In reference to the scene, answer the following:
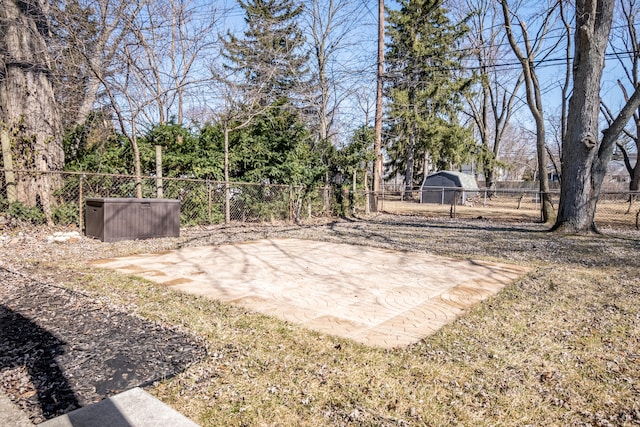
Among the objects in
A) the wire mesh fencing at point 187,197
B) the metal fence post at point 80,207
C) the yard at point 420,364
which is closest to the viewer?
the yard at point 420,364

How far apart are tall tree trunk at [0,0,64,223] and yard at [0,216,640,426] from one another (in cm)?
364

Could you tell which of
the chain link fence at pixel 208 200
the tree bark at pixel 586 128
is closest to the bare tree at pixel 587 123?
the tree bark at pixel 586 128

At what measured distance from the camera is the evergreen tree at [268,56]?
1060 centimetres

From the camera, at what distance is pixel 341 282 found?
14.2 ft

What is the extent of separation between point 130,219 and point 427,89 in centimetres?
2137

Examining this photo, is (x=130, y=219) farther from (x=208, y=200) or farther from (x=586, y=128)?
(x=586, y=128)

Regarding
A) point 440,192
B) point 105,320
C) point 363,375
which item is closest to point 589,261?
point 363,375

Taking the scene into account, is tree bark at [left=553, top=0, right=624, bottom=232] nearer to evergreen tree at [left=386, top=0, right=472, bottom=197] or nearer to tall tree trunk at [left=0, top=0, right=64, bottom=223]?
tall tree trunk at [left=0, top=0, right=64, bottom=223]

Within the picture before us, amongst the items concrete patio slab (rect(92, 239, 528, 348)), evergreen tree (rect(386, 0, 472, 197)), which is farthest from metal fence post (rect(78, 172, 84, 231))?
evergreen tree (rect(386, 0, 472, 197))

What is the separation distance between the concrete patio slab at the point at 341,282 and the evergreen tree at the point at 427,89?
17408mm

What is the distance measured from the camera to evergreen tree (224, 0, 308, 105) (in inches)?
417

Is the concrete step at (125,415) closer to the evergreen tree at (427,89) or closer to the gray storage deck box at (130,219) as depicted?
the gray storage deck box at (130,219)

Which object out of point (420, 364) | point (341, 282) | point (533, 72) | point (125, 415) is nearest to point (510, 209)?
point (533, 72)

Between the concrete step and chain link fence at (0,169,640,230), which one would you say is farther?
chain link fence at (0,169,640,230)
